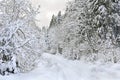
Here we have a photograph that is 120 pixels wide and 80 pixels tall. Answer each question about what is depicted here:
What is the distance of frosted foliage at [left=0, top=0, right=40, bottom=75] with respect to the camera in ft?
28.9

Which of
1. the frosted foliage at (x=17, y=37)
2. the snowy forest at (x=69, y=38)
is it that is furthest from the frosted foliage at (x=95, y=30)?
the frosted foliage at (x=17, y=37)

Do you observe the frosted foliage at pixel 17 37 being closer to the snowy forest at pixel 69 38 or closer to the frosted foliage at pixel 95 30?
the snowy forest at pixel 69 38

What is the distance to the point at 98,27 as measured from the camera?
16.3m

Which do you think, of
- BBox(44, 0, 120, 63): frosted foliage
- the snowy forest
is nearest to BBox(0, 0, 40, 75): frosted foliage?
the snowy forest

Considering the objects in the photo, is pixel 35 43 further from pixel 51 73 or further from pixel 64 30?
pixel 64 30

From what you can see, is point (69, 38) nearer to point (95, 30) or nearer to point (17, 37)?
point (95, 30)

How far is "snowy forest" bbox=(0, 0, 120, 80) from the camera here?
346 inches

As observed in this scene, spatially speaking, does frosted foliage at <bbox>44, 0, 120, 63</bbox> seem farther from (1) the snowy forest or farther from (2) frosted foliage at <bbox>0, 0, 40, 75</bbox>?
(2) frosted foliage at <bbox>0, 0, 40, 75</bbox>

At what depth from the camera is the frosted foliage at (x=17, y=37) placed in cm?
882

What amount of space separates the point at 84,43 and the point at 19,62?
8.48 meters

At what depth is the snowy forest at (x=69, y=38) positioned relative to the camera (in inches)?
346

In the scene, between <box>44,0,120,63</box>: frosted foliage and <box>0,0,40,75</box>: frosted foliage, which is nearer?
<box>0,0,40,75</box>: frosted foliage

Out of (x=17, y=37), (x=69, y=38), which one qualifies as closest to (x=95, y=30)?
(x=69, y=38)

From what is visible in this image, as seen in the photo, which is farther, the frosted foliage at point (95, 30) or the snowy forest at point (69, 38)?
the frosted foliage at point (95, 30)
